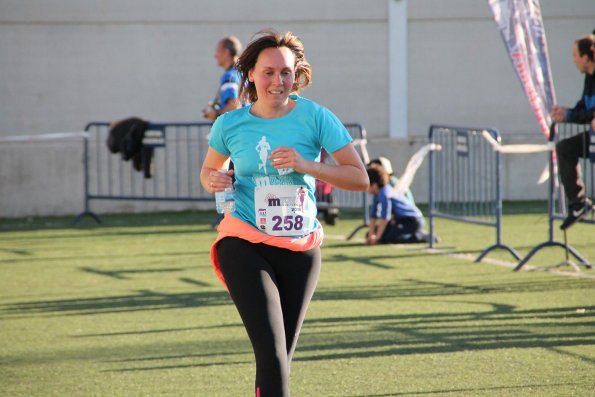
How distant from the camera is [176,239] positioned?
15.8 metres

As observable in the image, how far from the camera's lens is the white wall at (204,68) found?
2011 cm

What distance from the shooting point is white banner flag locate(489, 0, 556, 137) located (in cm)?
1180

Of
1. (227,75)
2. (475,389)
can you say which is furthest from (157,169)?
(475,389)

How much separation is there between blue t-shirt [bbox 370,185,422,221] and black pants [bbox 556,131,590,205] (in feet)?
10.6

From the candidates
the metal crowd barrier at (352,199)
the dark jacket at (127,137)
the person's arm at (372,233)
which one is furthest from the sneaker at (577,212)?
the dark jacket at (127,137)

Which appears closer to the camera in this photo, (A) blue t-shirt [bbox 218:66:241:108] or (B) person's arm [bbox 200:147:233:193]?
(B) person's arm [bbox 200:147:233:193]

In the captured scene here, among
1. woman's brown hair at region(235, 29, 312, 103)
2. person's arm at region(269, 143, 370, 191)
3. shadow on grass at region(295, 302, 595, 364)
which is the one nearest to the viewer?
person's arm at region(269, 143, 370, 191)

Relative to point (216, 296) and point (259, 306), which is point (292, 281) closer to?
point (259, 306)

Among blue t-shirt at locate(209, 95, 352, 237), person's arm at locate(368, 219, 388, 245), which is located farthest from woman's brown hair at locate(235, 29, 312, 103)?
person's arm at locate(368, 219, 388, 245)

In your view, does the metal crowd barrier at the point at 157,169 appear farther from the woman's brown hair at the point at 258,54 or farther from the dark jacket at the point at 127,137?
the woman's brown hair at the point at 258,54

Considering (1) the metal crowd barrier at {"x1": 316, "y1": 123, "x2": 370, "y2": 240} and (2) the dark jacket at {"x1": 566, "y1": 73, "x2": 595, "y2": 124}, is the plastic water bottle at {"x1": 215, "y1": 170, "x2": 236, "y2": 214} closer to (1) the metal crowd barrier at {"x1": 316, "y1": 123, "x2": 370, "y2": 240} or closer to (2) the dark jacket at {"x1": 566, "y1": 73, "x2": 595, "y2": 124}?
(2) the dark jacket at {"x1": 566, "y1": 73, "x2": 595, "y2": 124}

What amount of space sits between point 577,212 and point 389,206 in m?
3.45

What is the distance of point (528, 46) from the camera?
1187cm

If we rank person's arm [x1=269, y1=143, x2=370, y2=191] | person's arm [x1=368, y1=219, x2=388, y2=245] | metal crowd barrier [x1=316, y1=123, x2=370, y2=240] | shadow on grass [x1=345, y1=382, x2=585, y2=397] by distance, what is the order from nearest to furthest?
person's arm [x1=269, y1=143, x2=370, y2=191]
shadow on grass [x1=345, y1=382, x2=585, y2=397]
person's arm [x1=368, y1=219, x2=388, y2=245]
metal crowd barrier [x1=316, y1=123, x2=370, y2=240]
